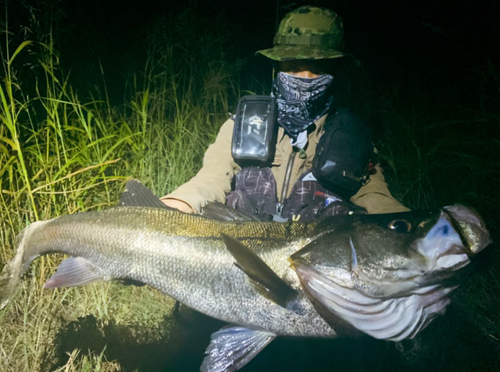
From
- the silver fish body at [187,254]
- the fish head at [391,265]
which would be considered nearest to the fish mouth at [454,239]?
the fish head at [391,265]

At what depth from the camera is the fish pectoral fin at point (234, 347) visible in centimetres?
198

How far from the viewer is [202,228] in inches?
82.6

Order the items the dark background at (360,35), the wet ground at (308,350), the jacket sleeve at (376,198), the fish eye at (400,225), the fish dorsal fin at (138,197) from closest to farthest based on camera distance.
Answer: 1. the fish eye at (400,225)
2. the fish dorsal fin at (138,197)
3. the wet ground at (308,350)
4. the jacket sleeve at (376,198)
5. the dark background at (360,35)

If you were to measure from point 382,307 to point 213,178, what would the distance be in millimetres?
1610

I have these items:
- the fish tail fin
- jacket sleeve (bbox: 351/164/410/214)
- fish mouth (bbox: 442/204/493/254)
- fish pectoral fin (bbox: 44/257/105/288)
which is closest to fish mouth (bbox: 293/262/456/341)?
fish mouth (bbox: 442/204/493/254)

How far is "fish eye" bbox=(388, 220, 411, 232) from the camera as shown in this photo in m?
1.73

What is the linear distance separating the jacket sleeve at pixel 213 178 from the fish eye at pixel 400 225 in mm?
1318

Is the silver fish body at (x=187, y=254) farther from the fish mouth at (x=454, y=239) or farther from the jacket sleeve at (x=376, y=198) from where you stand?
the jacket sleeve at (x=376, y=198)

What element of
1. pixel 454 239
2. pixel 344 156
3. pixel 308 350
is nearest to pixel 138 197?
pixel 344 156

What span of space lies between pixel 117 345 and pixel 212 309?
0.96m

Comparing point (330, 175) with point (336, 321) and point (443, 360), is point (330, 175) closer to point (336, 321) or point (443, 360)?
point (336, 321)

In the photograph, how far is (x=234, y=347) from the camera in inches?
79.8

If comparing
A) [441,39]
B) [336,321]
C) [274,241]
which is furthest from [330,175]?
[441,39]

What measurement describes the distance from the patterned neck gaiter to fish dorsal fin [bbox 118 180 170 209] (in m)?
1.21
